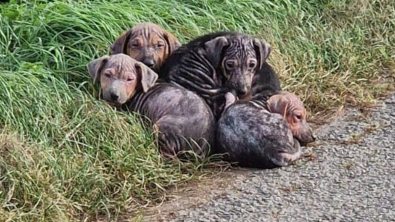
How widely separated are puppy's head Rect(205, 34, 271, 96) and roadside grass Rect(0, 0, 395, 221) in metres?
0.68

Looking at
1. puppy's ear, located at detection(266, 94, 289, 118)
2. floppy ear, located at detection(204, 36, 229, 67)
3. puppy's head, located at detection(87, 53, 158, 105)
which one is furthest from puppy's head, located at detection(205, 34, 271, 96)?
puppy's head, located at detection(87, 53, 158, 105)

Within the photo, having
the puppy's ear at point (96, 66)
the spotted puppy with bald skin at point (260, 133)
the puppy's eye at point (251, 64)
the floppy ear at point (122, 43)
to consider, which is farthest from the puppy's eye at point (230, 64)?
the puppy's ear at point (96, 66)

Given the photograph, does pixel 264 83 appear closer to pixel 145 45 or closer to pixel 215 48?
pixel 215 48

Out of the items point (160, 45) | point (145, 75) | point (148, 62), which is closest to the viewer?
point (145, 75)

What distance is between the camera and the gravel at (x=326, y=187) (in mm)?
5980

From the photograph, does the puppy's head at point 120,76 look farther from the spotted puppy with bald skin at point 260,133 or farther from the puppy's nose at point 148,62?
the spotted puppy with bald skin at point 260,133

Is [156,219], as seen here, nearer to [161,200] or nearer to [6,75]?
[161,200]

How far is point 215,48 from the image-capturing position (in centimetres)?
732

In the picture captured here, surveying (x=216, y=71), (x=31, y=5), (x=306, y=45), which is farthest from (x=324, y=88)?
(x=31, y=5)

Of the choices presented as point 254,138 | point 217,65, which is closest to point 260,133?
point 254,138

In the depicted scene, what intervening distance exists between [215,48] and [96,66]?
2.88 ft

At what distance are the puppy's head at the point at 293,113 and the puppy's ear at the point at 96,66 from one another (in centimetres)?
113

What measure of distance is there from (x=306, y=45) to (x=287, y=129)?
200 cm

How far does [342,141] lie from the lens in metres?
7.20
